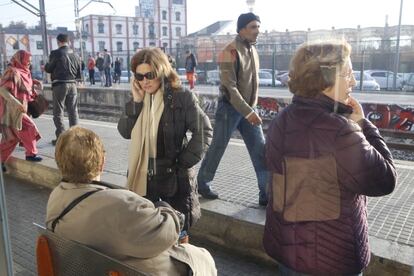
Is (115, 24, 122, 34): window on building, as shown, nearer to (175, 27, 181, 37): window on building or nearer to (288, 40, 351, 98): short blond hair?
(175, 27, 181, 37): window on building

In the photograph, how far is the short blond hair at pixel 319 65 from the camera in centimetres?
173

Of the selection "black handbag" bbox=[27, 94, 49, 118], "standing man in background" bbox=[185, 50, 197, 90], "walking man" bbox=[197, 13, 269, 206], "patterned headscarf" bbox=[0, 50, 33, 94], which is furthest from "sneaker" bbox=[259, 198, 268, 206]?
"black handbag" bbox=[27, 94, 49, 118]

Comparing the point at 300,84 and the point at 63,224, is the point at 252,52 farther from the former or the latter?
the point at 63,224

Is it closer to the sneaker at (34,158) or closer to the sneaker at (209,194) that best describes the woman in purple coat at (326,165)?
the sneaker at (209,194)

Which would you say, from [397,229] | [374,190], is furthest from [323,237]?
[397,229]

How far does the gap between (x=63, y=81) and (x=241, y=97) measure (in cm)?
360

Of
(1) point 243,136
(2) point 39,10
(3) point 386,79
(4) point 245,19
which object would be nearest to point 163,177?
(1) point 243,136

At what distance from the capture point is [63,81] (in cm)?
622

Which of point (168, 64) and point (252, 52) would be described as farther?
point (252, 52)

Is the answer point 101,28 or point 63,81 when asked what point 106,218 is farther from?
point 63,81

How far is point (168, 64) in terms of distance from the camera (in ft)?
8.67

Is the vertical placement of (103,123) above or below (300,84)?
below

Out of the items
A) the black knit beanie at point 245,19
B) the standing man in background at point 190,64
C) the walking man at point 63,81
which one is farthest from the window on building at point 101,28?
the walking man at point 63,81

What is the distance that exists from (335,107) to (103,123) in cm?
617
